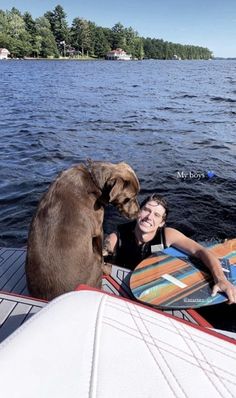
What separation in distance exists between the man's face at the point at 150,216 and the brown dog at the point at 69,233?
97cm

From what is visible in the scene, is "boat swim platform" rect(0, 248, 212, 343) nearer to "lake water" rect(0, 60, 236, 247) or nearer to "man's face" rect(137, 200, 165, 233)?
"man's face" rect(137, 200, 165, 233)

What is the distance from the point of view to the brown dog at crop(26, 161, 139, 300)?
3.69m

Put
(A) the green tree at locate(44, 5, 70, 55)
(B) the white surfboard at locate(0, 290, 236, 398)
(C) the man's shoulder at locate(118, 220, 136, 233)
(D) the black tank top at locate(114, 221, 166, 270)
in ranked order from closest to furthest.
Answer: (B) the white surfboard at locate(0, 290, 236, 398), (D) the black tank top at locate(114, 221, 166, 270), (C) the man's shoulder at locate(118, 220, 136, 233), (A) the green tree at locate(44, 5, 70, 55)

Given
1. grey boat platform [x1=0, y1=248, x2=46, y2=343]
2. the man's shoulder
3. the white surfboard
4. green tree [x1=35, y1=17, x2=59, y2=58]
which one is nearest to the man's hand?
the man's shoulder

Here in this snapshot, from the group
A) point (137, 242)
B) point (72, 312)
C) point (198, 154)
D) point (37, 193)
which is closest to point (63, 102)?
point (198, 154)

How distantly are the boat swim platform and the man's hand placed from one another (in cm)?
40

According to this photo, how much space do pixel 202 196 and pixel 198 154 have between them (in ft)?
13.6

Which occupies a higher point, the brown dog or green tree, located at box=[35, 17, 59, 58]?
green tree, located at box=[35, 17, 59, 58]

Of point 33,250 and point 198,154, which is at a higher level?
point 33,250

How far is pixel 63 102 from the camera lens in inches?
1053

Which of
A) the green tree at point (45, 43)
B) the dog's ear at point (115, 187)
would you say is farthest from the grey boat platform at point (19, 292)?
the green tree at point (45, 43)

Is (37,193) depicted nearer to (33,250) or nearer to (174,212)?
(174,212)

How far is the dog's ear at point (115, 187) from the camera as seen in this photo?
14.6 ft

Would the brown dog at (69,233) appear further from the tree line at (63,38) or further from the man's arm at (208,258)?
the tree line at (63,38)
